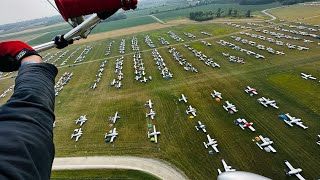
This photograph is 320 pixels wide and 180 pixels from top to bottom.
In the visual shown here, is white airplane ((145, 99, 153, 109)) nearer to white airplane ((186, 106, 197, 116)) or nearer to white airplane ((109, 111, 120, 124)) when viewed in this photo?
white airplane ((109, 111, 120, 124))

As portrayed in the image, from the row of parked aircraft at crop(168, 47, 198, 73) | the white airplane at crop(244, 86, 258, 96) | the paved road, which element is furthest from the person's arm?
the row of parked aircraft at crop(168, 47, 198, 73)

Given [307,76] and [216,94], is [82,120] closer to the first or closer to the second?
[216,94]

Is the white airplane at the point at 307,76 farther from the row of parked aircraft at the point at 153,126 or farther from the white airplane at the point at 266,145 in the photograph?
the row of parked aircraft at the point at 153,126

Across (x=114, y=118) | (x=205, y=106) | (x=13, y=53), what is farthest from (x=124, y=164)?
(x=13, y=53)

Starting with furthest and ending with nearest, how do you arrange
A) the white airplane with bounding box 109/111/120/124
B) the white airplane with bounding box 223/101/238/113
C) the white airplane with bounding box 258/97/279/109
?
the white airplane with bounding box 109/111/120/124 < the white airplane with bounding box 223/101/238/113 < the white airplane with bounding box 258/97/279/109

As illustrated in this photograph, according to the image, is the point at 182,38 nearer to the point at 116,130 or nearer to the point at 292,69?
the point at 292,69

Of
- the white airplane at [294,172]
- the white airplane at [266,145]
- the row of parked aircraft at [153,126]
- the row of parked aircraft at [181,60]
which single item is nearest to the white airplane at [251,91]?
the white airplane at [266,145]
